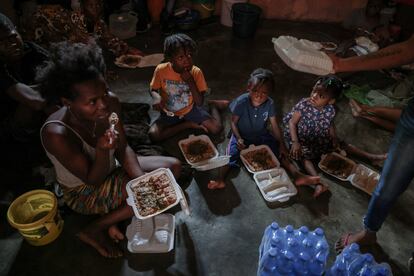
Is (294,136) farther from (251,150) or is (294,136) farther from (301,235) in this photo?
(301,235)

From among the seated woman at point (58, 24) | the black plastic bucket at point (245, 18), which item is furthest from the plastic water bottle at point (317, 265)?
the black plastic bucket at point (245, 18)

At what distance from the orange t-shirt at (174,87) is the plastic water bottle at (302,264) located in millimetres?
1774

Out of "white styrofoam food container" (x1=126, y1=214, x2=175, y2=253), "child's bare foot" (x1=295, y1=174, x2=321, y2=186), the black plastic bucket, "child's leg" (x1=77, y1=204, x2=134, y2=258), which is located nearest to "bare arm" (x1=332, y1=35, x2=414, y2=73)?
"child's bare foot" (x1=295, y1=174, x2=321, y2=186)

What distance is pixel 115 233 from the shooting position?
2316mm

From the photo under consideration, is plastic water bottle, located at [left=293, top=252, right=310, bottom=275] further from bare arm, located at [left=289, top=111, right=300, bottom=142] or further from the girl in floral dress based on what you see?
bare arm, located at [left=289, top=111, right=300, bottom=142]

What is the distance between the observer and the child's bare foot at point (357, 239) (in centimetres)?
231

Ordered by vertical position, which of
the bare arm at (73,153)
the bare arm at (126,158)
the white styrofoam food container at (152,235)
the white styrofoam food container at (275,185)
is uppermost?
the bare arm at (73,153)

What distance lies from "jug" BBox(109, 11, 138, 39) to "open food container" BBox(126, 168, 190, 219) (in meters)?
3.24

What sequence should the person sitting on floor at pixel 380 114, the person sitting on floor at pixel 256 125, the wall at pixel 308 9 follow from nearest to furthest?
the person sitting on floor at pixel 256 125, the person sitting on floor at pixel 380 114, the wall at pixel 308 9

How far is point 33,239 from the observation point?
2.20 meters

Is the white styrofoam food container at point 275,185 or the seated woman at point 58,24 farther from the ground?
the seated woman at point 58,24

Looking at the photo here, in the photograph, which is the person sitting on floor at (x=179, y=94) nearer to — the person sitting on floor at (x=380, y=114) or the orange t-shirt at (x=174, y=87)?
the orange t-shirt at (x=174, y=87)

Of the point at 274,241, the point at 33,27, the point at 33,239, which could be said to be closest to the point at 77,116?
the point at 33,239

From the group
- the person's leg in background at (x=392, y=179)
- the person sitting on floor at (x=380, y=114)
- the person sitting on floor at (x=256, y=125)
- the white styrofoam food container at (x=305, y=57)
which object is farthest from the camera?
the person sitting on floor at (x=380, y=114)
